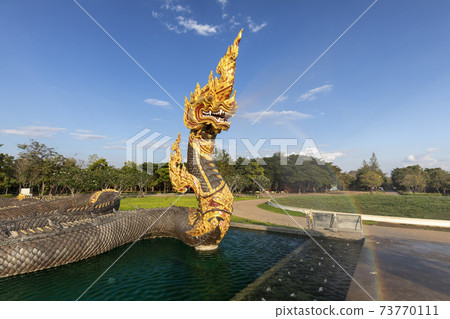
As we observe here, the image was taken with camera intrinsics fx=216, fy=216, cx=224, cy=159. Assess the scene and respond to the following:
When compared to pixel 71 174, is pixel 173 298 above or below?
below

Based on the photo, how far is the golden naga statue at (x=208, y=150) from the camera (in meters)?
7.33

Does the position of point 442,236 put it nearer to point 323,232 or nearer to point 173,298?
point 323,232

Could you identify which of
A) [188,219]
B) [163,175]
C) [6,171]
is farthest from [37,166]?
[188,219]

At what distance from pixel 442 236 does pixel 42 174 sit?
2097 inches

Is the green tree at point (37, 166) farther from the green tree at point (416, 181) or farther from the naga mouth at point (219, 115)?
the green tree at point (416, 181)

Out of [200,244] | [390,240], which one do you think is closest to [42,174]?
[200,244]

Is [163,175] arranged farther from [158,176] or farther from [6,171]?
[6,171]

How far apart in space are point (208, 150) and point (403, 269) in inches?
272

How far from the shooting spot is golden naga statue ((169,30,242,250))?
7.33 meters

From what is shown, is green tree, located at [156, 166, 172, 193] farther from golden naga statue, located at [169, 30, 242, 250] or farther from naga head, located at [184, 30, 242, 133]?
naga head, located at [184, 30, 242, 133]

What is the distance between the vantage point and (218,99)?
737 centimetres

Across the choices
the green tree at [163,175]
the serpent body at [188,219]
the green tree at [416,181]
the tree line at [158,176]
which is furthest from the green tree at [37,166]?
the green tree at [416,181]

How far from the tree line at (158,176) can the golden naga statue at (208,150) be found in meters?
16.7

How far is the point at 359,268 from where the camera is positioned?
20.3ft
